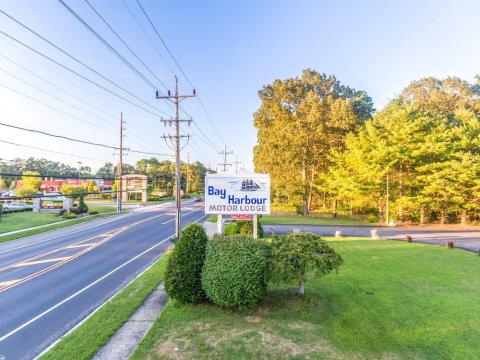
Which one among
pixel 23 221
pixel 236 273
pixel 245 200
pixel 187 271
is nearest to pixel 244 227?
pixel 245 200

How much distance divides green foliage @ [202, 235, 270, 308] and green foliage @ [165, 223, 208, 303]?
40 centimetres

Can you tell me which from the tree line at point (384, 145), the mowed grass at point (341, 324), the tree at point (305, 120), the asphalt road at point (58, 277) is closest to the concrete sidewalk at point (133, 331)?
the mowed grass at point (341, 324)

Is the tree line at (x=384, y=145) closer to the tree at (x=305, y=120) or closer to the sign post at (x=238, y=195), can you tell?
the tree at (x=305, y=120)

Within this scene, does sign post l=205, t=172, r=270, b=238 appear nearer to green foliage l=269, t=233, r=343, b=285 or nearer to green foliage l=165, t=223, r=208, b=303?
green foliage l=165, t=223, r=208, b=303

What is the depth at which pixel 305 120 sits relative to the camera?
3522cm

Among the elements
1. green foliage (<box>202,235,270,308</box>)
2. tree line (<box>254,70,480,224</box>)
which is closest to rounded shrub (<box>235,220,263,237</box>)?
green foliage (<box>202,235,270,308</box>)

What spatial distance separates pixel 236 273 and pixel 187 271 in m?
1.70

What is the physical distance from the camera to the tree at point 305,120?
3475cm

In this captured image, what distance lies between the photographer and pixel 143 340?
6.64m

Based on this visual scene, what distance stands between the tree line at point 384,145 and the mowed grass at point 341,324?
19.1 m

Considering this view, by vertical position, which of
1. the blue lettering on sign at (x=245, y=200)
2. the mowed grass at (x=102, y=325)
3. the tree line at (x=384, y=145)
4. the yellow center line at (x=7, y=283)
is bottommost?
the yellow center line at (x=7, y=283)

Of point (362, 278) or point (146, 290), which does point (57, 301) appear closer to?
point (146, 290)

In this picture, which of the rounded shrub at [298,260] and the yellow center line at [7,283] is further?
the yellow center line at [7,283]

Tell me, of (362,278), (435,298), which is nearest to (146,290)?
(362,278)
